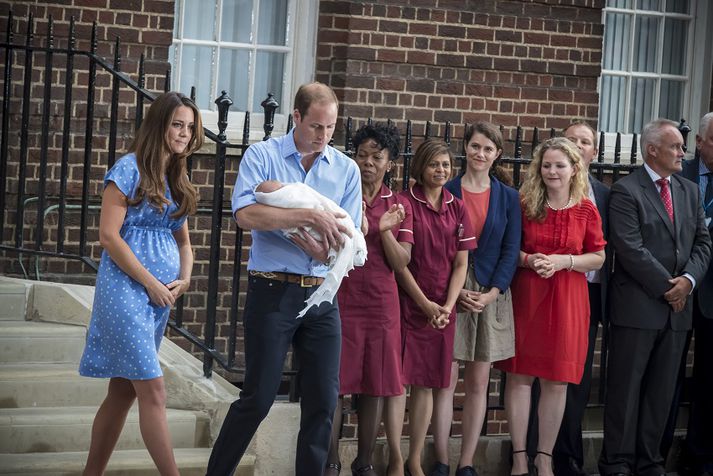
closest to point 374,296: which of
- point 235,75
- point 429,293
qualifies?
point 429,293

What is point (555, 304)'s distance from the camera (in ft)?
22.1

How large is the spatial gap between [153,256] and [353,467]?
1.77 metres

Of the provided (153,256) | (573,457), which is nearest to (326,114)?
(153,256)

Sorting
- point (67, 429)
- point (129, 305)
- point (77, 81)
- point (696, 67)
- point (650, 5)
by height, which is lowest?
point (67, 429)

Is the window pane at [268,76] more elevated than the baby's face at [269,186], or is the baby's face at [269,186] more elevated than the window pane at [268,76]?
the window pane at [268,76]

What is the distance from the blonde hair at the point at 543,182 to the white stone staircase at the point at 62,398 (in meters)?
1.87

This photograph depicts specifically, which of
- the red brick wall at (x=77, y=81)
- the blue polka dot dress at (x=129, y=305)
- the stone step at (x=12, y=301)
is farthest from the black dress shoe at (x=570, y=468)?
the red brick wall at (x=77, y=81)

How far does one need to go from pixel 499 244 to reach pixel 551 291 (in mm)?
371

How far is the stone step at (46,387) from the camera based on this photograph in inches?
257

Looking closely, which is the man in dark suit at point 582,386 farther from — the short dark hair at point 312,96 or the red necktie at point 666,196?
the short dark hair at point 312,96

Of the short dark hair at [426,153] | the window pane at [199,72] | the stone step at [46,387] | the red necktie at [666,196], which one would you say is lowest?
the stone step at [46,387]

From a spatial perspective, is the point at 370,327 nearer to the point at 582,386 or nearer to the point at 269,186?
the point at 269,186

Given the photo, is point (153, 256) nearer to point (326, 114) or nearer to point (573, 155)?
point (326, 114)

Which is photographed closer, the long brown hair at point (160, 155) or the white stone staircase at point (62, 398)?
the long brown hair at point (160, 155)
